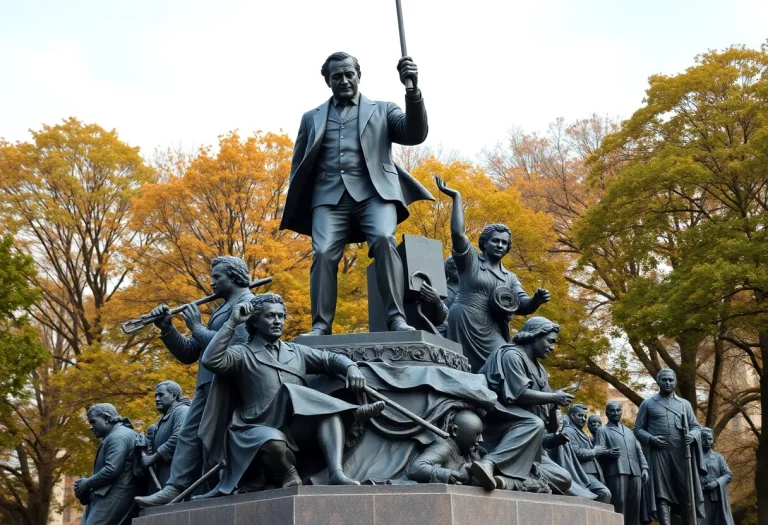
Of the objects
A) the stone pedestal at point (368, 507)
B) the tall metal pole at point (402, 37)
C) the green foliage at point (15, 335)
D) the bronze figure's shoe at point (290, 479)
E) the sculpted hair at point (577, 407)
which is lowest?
the stone pedestal at point (368, 507)

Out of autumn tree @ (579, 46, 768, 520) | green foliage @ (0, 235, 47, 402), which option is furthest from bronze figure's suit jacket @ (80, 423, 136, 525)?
autumn tree @ (579, 46, 768, 520)

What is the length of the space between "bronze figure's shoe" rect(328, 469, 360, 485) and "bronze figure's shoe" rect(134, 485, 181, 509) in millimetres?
1864

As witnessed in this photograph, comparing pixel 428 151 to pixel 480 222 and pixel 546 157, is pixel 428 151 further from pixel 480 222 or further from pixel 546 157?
pixel 480 222

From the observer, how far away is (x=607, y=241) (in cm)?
2669

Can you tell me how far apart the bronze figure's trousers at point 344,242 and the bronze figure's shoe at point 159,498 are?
188 cm

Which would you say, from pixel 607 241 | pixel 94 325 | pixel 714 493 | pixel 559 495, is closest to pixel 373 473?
pixel 559 495

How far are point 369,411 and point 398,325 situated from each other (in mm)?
1232

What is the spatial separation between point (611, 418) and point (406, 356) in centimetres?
784

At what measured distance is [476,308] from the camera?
36.0 feet

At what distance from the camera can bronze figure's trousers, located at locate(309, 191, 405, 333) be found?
378 inches

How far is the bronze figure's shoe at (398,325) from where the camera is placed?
9.29 m

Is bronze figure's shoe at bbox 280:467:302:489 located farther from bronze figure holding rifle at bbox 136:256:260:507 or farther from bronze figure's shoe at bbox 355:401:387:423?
bronze figure holding rifle at bbox 136:256:260:507

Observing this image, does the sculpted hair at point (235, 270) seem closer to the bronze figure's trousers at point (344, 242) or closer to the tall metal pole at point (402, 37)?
the bronze figure's trousers at point (344, 242)

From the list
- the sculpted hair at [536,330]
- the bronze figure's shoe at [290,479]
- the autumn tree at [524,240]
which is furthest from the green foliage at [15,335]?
the bronze figure's shoe at [290,479]
